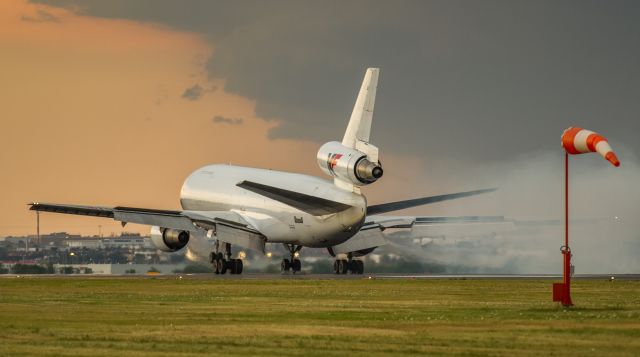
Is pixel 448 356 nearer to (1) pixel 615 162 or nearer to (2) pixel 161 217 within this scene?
(1) pixel 615 162

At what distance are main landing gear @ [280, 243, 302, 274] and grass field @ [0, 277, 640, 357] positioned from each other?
2954 centimetres

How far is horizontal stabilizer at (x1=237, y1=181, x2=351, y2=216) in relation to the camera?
76875 mm

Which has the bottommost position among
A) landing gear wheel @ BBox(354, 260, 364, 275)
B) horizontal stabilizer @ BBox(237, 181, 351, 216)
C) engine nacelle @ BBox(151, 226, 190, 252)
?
landing gear wheel @ BBox(354, 260, 364, 275)

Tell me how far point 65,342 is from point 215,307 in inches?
537

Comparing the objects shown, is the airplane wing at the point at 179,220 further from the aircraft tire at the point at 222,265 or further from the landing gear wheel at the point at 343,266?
the landing gear wheel at the point at 343,266

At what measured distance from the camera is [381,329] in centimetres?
3344

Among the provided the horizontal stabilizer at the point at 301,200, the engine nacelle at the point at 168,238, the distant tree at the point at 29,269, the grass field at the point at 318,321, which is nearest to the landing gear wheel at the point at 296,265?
the horizontal stabilizer at the point at 301,200

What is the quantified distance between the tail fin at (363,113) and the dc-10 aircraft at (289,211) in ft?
0.17

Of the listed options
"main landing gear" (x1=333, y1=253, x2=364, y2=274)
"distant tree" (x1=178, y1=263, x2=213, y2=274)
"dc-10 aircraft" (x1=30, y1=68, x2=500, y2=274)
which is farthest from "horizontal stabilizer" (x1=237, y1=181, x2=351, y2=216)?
"distant tree" (x1=178, y1=263, x2=213, y2=274)

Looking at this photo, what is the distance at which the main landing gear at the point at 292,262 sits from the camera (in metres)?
87.6

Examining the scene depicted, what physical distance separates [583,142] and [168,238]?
48.4 m

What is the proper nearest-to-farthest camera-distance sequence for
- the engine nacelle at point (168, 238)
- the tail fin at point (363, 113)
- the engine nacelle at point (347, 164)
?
the engine nacelle at point (347, 164)
the tail fin at point (363, 113)
the engine nacelle at point (168, 238)

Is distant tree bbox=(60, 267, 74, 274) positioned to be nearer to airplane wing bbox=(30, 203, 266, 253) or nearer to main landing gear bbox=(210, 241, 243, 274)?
airplane wing bbox=(30, 203, 266, 253)

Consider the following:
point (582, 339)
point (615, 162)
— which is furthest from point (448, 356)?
point (615, 162)
